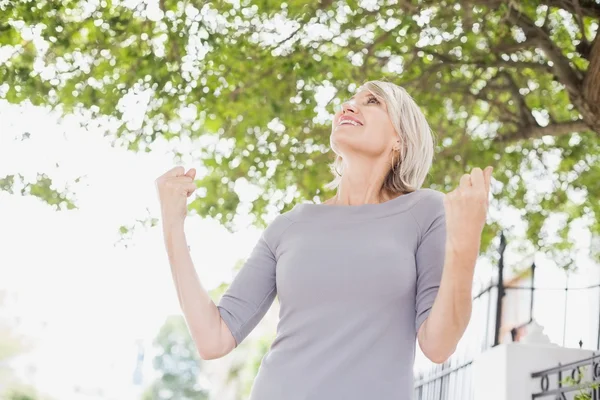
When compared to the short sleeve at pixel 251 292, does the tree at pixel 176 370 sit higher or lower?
higher

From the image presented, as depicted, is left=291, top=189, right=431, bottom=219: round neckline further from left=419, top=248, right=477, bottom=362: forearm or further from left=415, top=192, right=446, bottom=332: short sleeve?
left=419, top=248, right=477, bottom=362: forearm

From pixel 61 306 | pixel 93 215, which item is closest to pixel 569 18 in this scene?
pixel 93 215

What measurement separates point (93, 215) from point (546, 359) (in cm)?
369

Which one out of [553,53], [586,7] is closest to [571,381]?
[553,53]

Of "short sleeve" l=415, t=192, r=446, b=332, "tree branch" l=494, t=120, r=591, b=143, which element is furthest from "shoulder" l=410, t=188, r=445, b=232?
"tree branch" l=494, t=120, r=591, b=143

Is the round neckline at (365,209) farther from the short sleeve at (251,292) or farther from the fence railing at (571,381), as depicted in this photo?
the fence railing at (571,381)

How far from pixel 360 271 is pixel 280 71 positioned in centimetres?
509

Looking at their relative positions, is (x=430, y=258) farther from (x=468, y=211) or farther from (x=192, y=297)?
(x=192, y=297)

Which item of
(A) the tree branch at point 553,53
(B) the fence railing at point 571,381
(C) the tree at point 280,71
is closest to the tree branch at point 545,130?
(C) the tree at point 280,71

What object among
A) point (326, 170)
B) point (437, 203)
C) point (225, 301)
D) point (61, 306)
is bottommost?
point (225, 301)

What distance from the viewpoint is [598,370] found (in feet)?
18.4

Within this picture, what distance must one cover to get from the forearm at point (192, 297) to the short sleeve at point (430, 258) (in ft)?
1.60

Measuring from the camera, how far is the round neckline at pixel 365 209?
2193mm

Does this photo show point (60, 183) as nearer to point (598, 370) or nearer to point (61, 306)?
point (598, 370)
